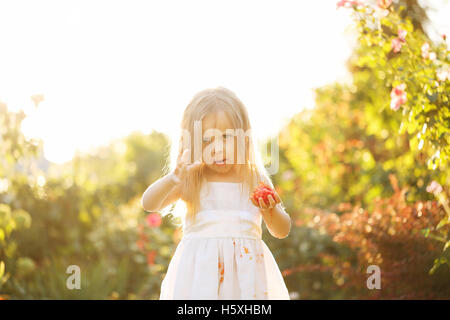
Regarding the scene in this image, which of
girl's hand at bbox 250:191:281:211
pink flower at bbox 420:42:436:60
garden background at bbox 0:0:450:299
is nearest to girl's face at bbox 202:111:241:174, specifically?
girl's hand at bbox 250:191:281:211

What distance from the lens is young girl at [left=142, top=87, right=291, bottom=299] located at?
2166 mm

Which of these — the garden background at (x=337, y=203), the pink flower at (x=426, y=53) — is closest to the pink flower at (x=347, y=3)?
the garden background at (x=337, y=203)

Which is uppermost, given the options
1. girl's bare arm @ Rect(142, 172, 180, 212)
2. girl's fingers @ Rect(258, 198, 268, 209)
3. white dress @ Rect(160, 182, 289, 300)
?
girl's bare arm @ Rect(142, 172, 180, 212)

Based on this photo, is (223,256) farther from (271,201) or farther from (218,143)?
(218,143)

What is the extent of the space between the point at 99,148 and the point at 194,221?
1180 inches

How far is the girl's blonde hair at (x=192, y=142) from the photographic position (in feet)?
7.59

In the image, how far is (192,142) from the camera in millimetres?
2312

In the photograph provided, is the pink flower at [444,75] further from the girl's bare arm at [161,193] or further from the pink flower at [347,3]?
the girl's bare arm at [161,193]

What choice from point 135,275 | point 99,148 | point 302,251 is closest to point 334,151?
point 302,251

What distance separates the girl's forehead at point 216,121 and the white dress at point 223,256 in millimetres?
265

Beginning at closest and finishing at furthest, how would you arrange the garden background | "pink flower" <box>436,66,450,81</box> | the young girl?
1. the young girl
2. "pink flower" <box>436,66,450,81</box>
3. the garden background

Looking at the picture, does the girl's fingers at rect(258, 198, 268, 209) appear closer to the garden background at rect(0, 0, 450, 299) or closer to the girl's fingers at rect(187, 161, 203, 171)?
the girl's fingers at rect(187, 161, 203, 171)

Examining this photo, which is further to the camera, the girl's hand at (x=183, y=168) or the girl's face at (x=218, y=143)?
the girl's face at (x=218, y=143)

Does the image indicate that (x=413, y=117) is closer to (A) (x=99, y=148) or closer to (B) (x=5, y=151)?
(B) (x=5, y=151)
